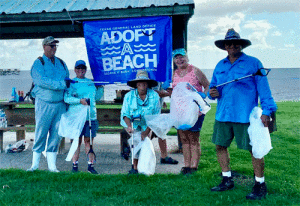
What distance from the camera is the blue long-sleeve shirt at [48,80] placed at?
4.63 m

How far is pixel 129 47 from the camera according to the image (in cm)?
541

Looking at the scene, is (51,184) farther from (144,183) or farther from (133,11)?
(133,11)

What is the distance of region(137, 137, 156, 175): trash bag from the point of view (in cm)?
443

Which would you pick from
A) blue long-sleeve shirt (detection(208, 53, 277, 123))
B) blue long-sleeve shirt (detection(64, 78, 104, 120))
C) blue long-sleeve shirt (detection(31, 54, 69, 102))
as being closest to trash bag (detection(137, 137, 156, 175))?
blue long-sleeve shirt (detection(64, 78, 104, 120))

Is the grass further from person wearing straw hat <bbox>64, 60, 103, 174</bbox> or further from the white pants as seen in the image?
person wearing straw hat <bbox>64, 60, 103, 174</bbox>

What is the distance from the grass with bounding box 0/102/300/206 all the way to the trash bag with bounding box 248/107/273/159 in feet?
1.93

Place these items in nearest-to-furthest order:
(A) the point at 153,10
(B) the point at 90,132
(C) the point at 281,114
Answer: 1. (B) the point at 90,132
2. (A) the point at 153,10
3. (C) the point at 281,114

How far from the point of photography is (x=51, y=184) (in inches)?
169

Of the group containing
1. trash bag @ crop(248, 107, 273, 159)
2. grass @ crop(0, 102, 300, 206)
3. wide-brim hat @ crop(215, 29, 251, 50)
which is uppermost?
wide-brim hat @ crop(215, 29, 251, 50)

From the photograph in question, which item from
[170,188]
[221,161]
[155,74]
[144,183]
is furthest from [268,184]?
[155,74]

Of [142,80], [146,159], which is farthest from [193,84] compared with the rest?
[146,159]

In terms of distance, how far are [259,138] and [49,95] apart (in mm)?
3049

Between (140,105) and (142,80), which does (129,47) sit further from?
(140,105)

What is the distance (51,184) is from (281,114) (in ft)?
34.4
